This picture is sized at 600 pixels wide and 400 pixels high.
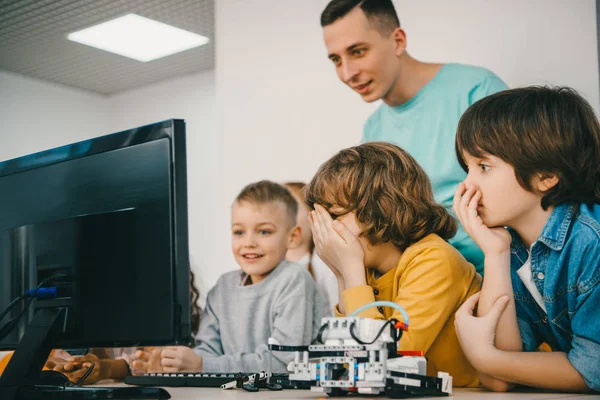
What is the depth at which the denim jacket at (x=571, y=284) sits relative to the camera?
3.54 feet

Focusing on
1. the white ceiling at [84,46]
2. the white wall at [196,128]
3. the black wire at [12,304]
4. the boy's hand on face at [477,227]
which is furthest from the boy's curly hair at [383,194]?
the white wall at [196,128]

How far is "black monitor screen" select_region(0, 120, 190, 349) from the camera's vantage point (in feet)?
3.20

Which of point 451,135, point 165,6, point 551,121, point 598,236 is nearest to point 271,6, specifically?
point 165,6

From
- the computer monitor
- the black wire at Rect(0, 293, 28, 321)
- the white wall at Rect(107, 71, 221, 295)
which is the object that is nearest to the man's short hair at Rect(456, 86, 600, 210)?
the computer monitor

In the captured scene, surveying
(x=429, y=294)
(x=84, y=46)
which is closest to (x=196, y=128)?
(x=84, y=46)

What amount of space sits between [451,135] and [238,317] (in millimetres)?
822

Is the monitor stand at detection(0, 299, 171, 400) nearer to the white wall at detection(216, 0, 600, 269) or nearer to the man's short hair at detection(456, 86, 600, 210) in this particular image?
the man's short hair at detection(456, 86, 600, 210)

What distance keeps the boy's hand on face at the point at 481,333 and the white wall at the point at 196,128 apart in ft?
7.81

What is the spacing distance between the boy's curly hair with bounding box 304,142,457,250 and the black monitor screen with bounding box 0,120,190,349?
1.66ft

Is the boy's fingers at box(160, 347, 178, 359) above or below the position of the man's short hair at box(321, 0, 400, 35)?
below

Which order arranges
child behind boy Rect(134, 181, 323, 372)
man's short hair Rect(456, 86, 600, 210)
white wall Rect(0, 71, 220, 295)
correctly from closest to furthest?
1. man's short hair Rect(456, 86, 600, 210)
2. child behind boy Rect(134, 181, 323, 372)
3. white wall Rect(0, 71, 220, 295)

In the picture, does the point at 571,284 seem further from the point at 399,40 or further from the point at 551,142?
the point at 399,40

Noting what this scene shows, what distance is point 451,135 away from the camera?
6.17 feet

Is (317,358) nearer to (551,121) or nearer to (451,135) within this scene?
(551,121)
